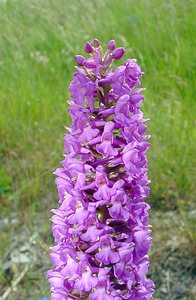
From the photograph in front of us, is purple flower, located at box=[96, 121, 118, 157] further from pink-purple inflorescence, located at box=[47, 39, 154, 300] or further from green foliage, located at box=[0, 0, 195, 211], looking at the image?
green foliage, located at box=[0, 0, 195, 211]

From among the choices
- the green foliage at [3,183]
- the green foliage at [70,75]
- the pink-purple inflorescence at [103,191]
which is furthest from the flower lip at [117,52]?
the green foliage at [3,183]

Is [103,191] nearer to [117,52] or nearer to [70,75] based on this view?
[117,52]

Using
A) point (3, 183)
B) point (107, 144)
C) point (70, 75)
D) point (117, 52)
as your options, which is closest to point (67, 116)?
point (3, 183)

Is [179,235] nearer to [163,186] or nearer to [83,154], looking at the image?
[163,186]

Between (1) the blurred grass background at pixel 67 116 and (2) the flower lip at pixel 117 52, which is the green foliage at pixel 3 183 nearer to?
(1) the blurred grass background at pixel 67 116

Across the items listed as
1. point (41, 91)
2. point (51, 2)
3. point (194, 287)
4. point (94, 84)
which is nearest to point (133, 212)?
point (94, 84)
